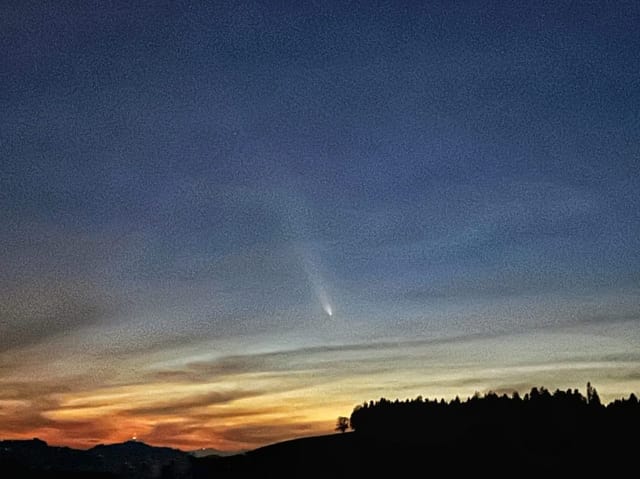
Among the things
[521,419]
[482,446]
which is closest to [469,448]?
[482,446]

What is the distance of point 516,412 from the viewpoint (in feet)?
555

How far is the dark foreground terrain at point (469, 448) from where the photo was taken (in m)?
133

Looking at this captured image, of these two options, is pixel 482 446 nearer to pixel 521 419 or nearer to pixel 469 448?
pixel 469 448

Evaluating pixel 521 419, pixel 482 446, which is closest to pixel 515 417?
pixel 521 419

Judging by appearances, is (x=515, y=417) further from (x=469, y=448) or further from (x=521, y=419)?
(x=469, y=448)

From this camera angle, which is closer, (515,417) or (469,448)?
(469,448)

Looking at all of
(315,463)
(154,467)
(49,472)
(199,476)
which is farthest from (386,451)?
(49,472)

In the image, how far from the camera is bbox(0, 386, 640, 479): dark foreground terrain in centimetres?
13262

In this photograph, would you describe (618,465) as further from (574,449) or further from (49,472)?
(49,472)

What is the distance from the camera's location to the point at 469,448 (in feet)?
477

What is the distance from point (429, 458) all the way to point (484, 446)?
35.7ft

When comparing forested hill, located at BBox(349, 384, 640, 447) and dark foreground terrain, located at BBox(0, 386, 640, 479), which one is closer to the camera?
dark foreground terrain, located at BBox(0, 386, 640, 479)

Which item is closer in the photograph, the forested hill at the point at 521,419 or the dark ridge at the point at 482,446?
the dark ridge at the point at 482,446

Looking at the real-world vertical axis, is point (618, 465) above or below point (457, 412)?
below
